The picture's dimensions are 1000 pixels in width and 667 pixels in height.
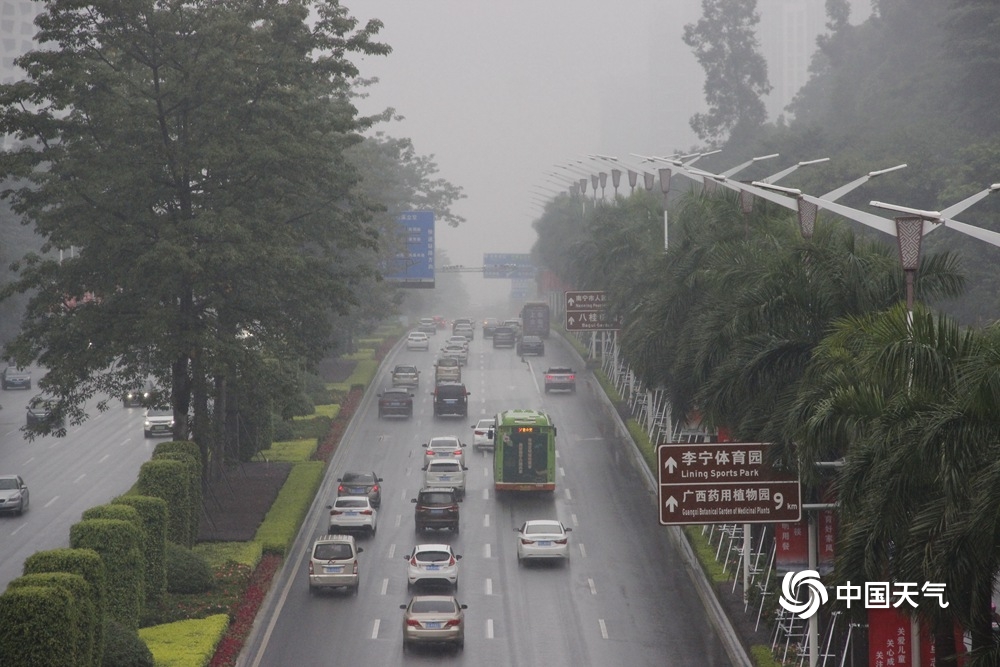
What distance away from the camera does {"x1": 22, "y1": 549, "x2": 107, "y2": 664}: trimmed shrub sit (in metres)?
27.7

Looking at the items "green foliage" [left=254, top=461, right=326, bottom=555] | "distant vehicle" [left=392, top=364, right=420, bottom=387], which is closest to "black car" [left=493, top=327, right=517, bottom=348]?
"distant vehicle" [left=392, top=364, right=420, bottom=387]

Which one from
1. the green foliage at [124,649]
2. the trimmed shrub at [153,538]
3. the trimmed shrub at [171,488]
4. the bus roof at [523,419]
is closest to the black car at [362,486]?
the bus roof at [523,419]

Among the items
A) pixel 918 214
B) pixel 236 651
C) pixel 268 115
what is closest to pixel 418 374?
pixel 268 115

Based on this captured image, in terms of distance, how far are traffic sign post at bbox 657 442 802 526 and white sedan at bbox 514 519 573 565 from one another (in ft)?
51.8

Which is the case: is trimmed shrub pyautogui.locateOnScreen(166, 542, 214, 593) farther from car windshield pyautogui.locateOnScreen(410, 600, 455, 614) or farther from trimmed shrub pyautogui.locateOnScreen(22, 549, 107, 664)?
trimmed shrub pyautogui.locateOnScreen(22, 549, 107, 664)

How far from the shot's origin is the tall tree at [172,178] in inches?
1826

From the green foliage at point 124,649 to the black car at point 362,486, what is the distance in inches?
861

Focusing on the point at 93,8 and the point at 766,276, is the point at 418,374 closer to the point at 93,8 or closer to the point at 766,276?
the point at 93,8

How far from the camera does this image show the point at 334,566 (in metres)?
41.7

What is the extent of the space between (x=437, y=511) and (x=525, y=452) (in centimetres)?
667

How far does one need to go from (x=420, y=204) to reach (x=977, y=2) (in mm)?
Answer: 64999
